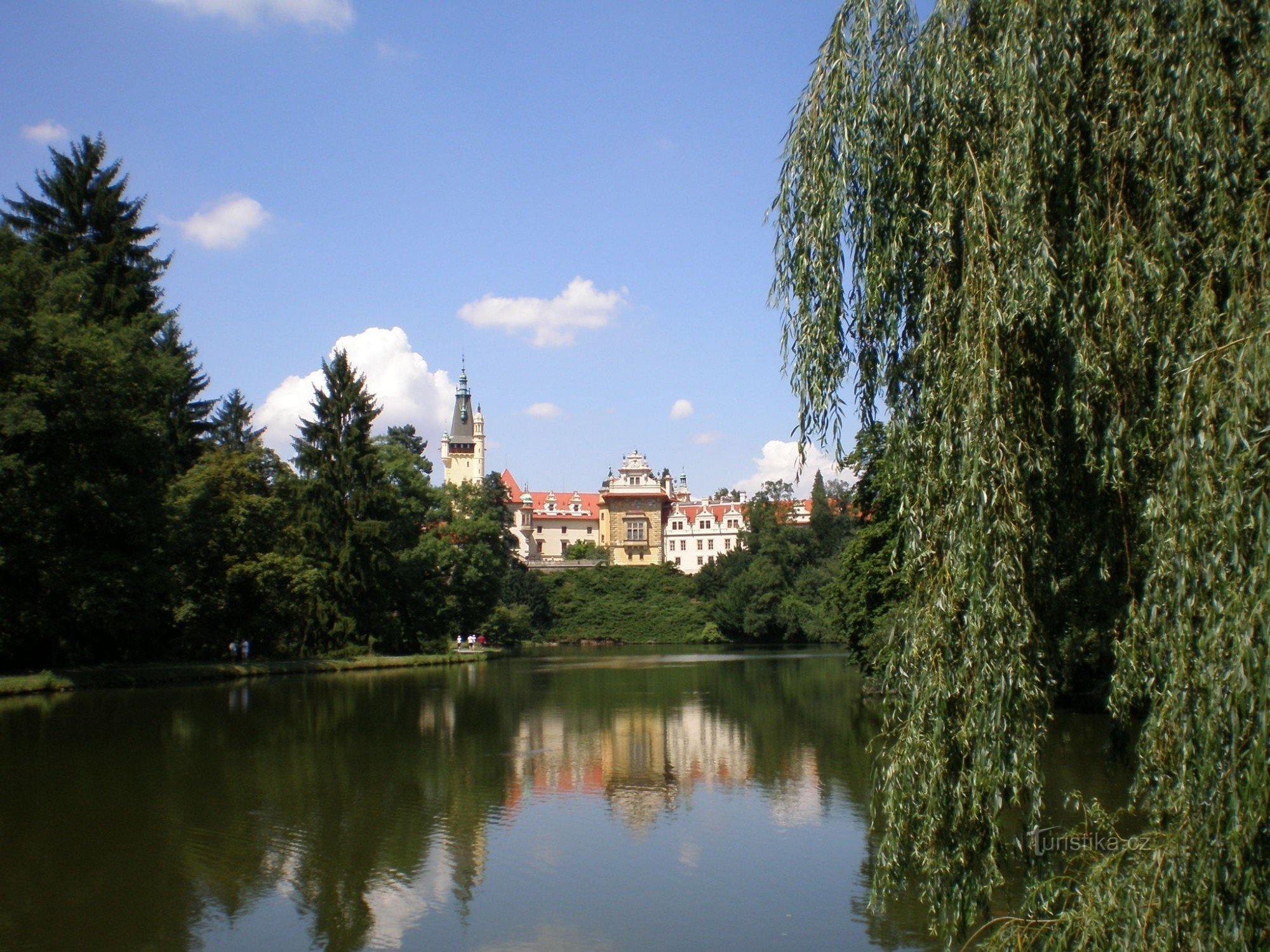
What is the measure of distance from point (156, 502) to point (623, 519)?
7140 cm

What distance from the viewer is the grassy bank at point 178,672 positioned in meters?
24.3

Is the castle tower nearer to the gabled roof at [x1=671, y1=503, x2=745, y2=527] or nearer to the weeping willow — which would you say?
the gabled roof at [x1=671, y1=503, x2=745, y2=527]

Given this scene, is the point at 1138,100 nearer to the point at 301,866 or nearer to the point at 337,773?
the point at 301,866

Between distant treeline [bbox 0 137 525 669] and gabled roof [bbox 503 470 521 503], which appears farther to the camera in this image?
gabled roof [bbox 503 470 521 503]

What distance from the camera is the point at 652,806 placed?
12859 mm

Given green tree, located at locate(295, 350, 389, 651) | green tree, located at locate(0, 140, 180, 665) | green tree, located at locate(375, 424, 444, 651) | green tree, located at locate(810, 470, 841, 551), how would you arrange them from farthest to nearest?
green tree, located at locate(810, 470, 841, 551), green tree, located at locate(375, 424, 444, 651), green tree, located at locate(295, 350, 389, 651), green tree, located at locate(0, 140, 180, 665)

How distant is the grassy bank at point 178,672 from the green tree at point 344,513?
179 centimetres

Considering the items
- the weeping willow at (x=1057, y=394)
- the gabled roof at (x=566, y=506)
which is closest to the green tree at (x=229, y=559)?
the weeping willow at (x=1057, y=394)

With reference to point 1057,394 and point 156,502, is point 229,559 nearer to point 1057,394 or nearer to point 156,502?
point 156,502

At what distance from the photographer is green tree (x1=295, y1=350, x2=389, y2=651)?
3931 cm

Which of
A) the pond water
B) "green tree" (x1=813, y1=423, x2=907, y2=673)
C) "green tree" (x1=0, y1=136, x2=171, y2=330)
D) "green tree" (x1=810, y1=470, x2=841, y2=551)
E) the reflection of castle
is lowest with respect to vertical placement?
the reflection of castle

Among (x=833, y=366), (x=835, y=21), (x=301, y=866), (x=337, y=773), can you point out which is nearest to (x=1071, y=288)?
(x=833, y=366)

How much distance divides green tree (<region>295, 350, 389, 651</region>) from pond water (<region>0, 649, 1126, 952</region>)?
16.8m

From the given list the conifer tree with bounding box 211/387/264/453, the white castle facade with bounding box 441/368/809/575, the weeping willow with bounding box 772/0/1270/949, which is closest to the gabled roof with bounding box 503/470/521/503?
the white castle facade with bounding box 441/368/809/575
